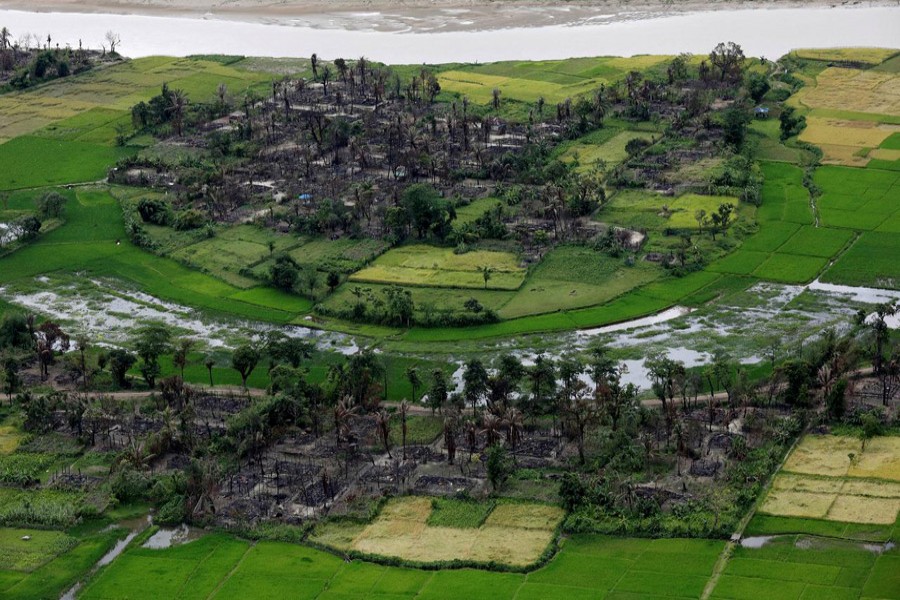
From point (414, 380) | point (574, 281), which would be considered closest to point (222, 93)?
point (574, 281)

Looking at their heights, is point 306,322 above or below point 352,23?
below

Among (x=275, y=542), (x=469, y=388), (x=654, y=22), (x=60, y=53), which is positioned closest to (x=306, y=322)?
(x=469, y=388)

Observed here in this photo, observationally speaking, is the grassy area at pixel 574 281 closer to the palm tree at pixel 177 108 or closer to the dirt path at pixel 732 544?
the dirt path at pixel 732 544

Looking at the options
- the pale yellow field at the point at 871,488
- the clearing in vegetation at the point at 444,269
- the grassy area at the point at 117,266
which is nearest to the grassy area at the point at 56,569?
the grassy area at the point at 117,266

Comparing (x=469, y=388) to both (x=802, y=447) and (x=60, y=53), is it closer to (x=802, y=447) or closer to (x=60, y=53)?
(x=802, y=447)

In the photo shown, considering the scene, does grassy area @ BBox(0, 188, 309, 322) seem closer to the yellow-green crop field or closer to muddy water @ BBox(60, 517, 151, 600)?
muddy water @ BBox(60, 517, 151, 600)

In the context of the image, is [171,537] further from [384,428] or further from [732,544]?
[732,544]
